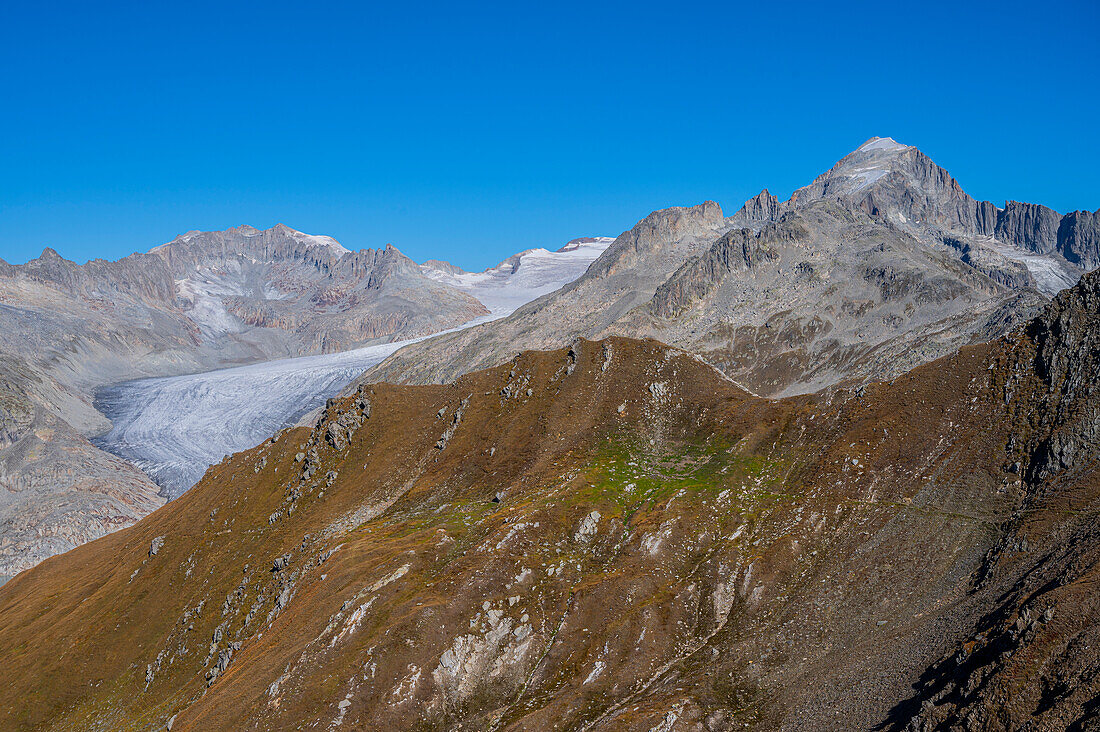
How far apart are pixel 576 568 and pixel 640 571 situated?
6927mm

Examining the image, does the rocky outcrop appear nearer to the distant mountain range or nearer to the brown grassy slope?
the distant mountain range

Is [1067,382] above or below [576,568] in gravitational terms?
above

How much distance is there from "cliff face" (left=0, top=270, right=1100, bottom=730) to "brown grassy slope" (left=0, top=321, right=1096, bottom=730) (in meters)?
0.32

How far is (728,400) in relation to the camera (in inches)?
3841

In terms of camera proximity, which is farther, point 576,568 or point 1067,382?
point 576,568

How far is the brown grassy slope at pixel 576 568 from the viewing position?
54.4 m

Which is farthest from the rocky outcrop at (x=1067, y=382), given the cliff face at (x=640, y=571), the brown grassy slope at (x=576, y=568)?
the brown grassy slope at (x=576, y=568)

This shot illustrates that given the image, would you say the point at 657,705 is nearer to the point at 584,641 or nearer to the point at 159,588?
the point at 584,641

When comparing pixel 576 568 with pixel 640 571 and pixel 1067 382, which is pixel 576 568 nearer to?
pixel 640 571

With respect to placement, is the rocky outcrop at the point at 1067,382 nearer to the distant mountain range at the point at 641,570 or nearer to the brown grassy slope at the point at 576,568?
the distant mountain range at the point at 641,570

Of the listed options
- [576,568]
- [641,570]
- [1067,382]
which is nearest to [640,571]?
[641,570]

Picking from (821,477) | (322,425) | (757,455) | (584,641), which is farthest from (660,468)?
(322,425)

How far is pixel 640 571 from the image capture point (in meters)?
67.6

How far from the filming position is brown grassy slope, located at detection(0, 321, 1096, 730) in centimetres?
5438
